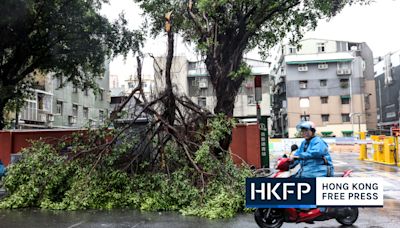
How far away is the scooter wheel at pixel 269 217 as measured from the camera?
694 centimetres

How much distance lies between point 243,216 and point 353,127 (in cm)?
4955

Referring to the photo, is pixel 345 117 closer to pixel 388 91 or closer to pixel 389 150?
pixel 388 91

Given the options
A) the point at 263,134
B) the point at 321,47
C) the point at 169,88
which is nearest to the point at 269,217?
the point at 169,88

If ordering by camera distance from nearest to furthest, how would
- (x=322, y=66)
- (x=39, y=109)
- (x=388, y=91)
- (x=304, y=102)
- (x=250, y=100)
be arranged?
(x=39, y=109), (x=250, y=100), (x=322, y=66), (x=304, y=102), (x=388, y=91)

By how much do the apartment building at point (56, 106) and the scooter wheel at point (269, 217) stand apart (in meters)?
24.6

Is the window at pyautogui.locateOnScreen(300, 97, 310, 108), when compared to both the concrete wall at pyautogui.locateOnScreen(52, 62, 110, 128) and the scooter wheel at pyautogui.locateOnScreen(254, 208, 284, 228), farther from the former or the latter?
the scooter wheel at pyautogui.locateOnScreen(254, 208, 284, 228)

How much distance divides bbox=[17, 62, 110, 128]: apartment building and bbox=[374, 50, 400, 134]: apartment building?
3743cm

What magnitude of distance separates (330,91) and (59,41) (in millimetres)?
44631

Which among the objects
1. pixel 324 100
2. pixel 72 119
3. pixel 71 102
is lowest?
pixel 72 119

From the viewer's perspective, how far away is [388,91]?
2329 inches

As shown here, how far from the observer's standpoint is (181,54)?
43.2 ft

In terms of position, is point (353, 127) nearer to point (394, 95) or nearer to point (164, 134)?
point (394, 95)

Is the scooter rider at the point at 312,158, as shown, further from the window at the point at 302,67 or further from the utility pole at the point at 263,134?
the window at the point at 302,67

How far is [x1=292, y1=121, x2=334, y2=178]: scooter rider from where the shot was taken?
6906 mm
